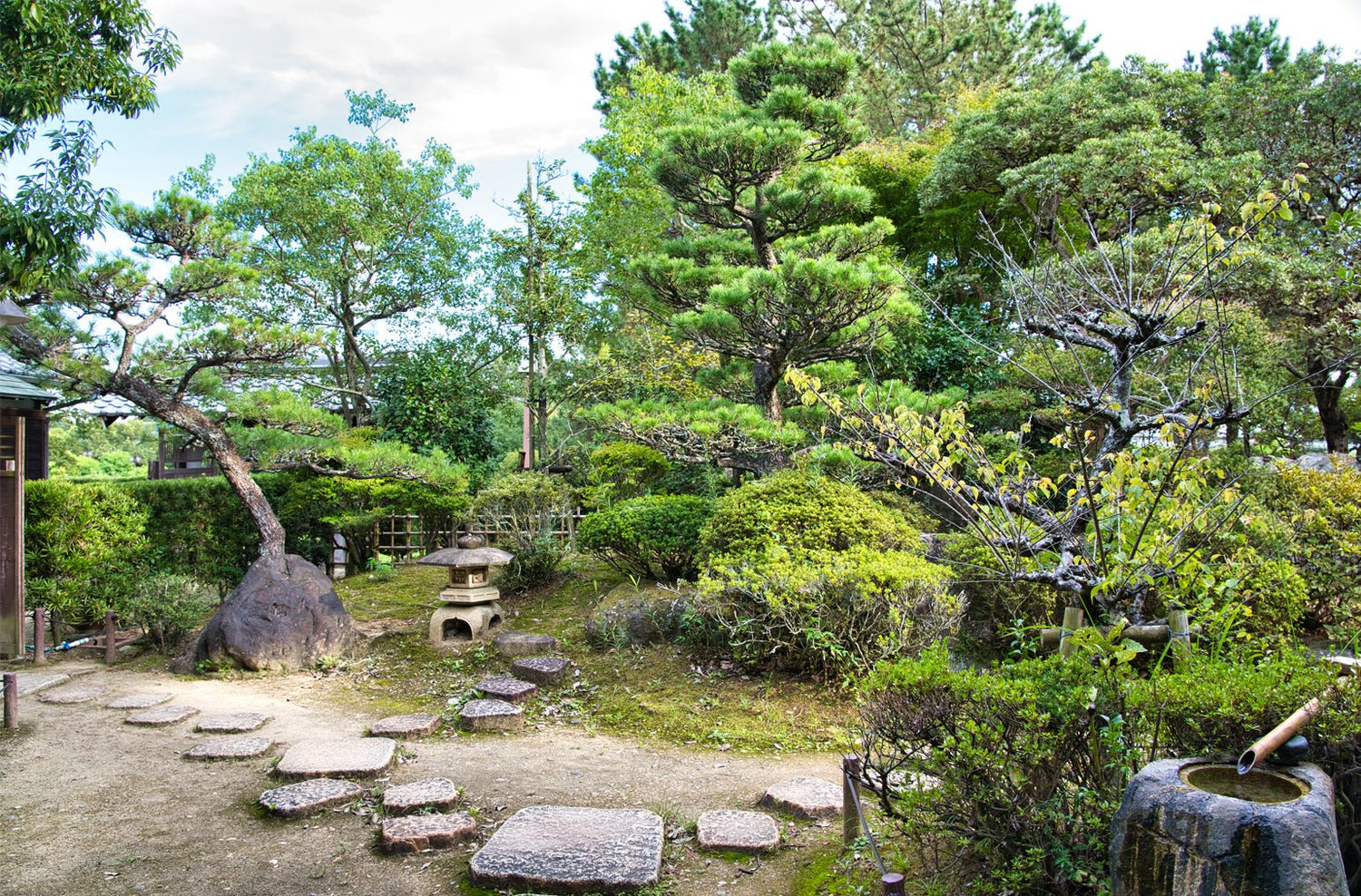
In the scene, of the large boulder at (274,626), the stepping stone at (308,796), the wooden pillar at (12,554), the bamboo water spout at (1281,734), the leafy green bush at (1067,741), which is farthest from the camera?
the wooden pillar at (12,554)

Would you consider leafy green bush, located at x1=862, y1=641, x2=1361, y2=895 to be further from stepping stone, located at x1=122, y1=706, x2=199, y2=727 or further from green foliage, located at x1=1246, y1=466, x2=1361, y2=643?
stepping stone, located at x1=122, y1=706, x2=199, y2=727

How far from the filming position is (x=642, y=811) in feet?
12.8

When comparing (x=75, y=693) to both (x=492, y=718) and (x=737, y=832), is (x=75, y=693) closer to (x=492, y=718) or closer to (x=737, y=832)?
(x=492, y=718)

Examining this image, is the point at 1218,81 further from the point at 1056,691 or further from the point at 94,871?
the point at 94,871

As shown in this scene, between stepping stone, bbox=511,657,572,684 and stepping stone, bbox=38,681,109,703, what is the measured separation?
10.4 ft

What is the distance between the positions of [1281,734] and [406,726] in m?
4.83

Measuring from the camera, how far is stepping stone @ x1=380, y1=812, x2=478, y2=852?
3.63 meters

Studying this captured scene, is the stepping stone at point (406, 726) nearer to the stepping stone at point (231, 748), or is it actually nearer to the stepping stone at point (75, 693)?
the stepping stone at point (231, 748)

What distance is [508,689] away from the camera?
6.07m

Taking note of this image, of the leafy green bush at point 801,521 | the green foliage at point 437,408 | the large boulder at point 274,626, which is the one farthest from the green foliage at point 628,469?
the green foliage at point 437,408

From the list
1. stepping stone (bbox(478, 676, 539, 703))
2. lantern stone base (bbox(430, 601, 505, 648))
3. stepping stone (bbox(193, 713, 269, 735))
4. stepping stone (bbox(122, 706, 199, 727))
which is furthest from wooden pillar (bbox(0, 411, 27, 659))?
stepping stone (bbox(478, 676, 539, 703))

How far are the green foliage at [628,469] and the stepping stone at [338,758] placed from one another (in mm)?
4566

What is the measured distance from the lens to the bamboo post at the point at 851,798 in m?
3.11

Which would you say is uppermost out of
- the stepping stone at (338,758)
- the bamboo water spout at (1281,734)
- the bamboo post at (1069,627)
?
the bamboo post at (1069,627)
